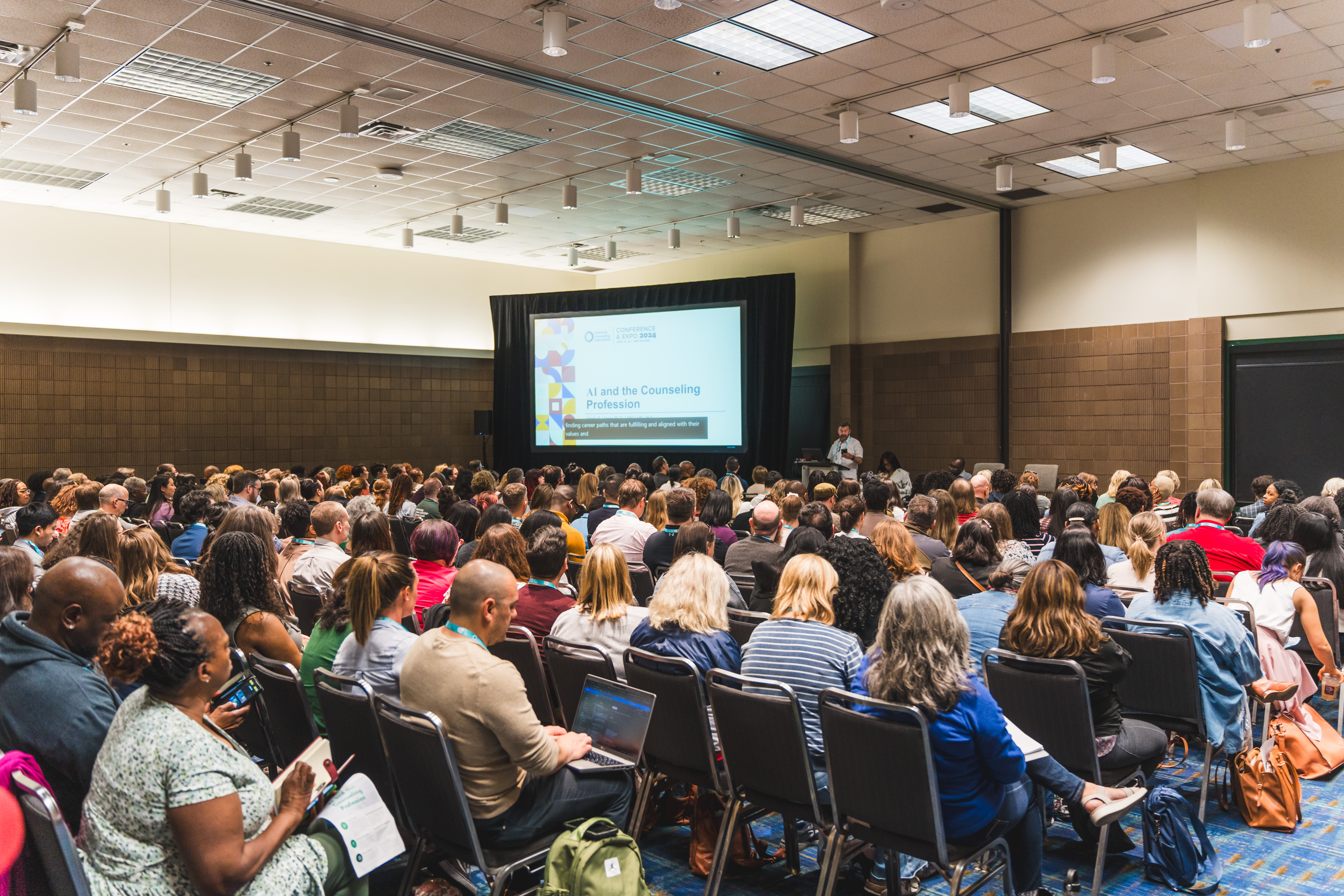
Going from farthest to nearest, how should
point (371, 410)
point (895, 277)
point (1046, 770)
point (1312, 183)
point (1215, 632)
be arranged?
point (371, 410)
point (895, 277)
point (1312, 183)
point (1215, 632)
point (1046, 770)

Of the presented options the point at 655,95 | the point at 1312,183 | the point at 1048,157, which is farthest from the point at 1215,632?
the point at 1312,183

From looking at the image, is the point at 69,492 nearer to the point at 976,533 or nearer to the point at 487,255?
the point at 976,533

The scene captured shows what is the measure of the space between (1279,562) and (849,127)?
18.4ft

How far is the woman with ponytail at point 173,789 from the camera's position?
6.12 feet

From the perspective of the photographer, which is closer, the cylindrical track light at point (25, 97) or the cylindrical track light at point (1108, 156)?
the cylindrical track light at point (25, 97)

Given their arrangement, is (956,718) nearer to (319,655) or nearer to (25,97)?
(319,655)

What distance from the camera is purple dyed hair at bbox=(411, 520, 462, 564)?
4.61m

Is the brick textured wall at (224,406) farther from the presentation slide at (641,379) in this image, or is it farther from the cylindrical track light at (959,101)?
the cylindrical track light at (959,101)

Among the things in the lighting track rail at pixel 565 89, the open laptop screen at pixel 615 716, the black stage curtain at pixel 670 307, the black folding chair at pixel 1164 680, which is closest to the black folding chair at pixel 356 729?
the open laptop screen at pixel 615 716

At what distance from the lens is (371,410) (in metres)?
16.0

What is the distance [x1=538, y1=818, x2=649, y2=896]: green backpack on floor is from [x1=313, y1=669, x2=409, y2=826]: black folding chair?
609 mm

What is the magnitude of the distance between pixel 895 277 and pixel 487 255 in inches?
277

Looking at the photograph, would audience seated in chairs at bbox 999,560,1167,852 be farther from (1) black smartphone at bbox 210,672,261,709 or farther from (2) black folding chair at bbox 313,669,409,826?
(1) black smartphone at bbox 210,672,261,709

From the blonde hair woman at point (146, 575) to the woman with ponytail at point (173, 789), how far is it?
2108mm
